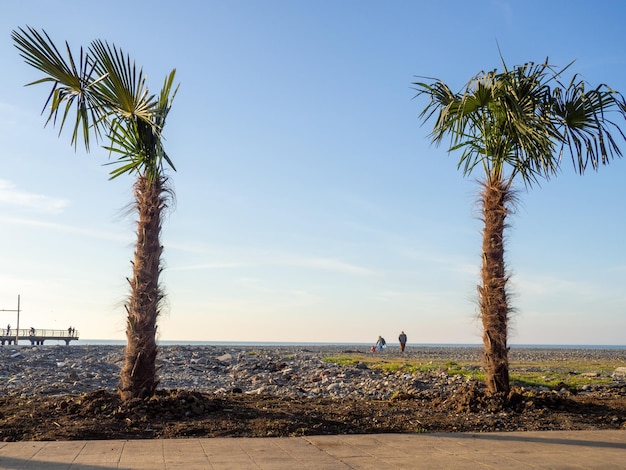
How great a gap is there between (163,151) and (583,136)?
783 cm

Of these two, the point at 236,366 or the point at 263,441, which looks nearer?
the point at 263,441

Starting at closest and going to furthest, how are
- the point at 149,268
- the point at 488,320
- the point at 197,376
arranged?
the point at 149,268
the point at 488,320
the point at 197,376

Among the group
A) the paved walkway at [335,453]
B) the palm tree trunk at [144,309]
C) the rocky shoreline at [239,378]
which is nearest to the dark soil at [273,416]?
the palm tree trunk at [144,309]

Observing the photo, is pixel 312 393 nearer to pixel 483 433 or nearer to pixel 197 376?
pixel 197 376

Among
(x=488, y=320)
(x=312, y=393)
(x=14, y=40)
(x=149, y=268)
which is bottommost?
(x=312, y=393)

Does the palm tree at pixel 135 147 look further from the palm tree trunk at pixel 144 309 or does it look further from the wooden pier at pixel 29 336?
the wooden pier at pixel 29 336

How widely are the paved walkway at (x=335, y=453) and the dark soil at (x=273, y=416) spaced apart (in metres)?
0.59

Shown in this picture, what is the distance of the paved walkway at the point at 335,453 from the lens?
6.79m

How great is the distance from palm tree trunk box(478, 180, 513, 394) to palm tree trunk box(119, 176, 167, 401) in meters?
5.77

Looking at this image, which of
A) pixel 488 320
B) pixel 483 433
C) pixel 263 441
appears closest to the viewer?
pixel 263 441

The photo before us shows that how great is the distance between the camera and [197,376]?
1998 cm

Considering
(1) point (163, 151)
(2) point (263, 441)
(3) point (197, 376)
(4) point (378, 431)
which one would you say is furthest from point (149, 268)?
(3) point (197, 376)

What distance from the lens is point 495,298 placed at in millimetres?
11273

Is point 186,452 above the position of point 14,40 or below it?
below
